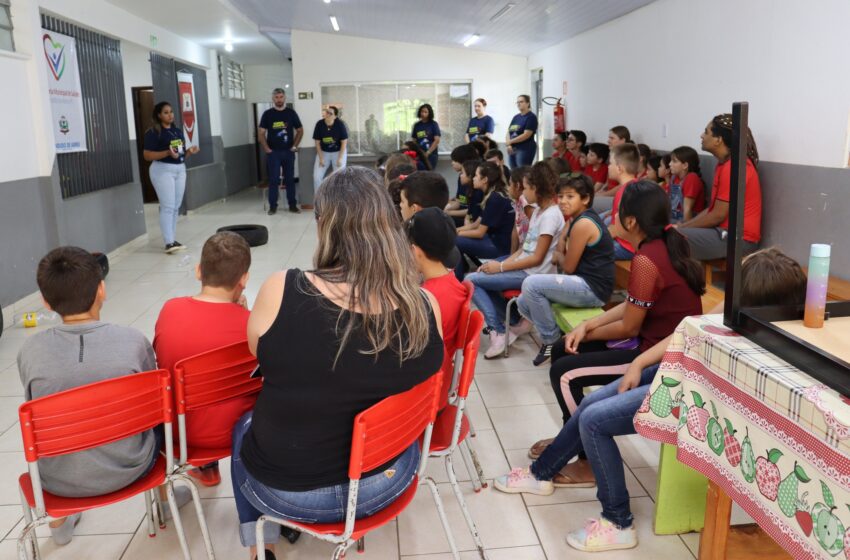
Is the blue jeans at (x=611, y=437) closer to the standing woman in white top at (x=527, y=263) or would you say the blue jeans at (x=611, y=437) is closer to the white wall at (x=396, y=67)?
the standing woman in white top at (x=527, y=263)

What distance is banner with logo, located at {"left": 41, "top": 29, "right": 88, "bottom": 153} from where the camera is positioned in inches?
227

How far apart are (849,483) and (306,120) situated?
10.6m

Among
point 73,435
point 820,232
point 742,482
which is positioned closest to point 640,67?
point 820,232

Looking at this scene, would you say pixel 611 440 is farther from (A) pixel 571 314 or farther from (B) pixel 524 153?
(B) pixel 524 153

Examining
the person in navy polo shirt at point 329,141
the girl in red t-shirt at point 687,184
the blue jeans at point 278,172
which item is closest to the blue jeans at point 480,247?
the girl in red t-shirt at point 687,184

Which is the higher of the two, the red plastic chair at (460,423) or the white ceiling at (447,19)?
the white ceiling at (447,19)

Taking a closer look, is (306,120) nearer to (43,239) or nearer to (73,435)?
(43,239)

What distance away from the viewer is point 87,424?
1.79 meters

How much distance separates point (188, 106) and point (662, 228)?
9.17 m

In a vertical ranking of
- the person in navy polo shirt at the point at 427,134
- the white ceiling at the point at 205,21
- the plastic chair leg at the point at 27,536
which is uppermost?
the white ceiling at the point at 205,21

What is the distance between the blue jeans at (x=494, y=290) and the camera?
154 inches

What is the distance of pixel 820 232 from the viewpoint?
392 centimetres

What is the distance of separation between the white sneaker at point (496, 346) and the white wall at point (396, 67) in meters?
8.05

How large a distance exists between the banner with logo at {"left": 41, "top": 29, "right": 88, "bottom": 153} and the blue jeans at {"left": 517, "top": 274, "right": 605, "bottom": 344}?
14.4 feet
